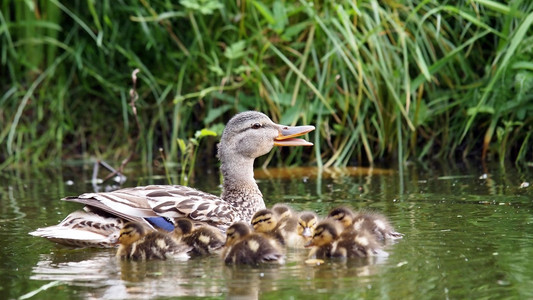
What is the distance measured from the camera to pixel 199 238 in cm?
489

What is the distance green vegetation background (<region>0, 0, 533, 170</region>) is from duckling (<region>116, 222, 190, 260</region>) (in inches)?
131

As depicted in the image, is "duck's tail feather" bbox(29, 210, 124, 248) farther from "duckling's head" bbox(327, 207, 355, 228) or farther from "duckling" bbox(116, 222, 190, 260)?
"duckling's head" bbox(327, 207, 355, 228)

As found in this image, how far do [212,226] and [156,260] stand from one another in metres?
0.56

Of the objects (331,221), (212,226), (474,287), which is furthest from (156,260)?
(474,287)

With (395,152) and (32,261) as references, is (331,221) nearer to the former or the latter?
(32,261)

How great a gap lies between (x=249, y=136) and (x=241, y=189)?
0.40 m

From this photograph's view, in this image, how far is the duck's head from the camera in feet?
20.1

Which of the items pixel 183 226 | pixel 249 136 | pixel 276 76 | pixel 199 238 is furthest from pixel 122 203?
pixel 276 76

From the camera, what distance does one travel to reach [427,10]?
337 inches

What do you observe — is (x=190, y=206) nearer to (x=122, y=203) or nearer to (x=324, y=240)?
(x=122, y=203)

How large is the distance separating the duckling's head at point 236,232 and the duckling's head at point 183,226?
0.29m

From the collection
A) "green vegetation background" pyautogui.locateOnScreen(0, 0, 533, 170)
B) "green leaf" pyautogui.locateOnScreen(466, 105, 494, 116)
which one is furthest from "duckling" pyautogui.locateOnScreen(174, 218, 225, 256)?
"green leaf" pyautogui.locateOnScreen(466, 105, 494, 116)

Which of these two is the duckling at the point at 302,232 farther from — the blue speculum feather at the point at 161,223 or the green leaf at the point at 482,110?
the green leaf at the point at 482,110

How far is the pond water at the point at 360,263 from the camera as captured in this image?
12.8 ft
